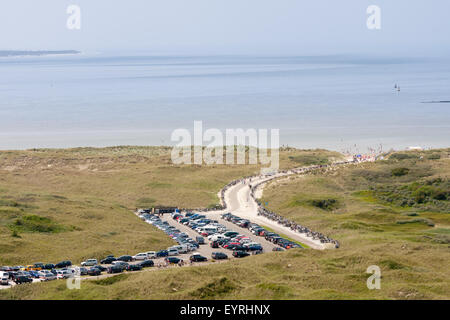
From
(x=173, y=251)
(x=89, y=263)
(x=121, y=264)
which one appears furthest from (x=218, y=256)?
(x=89, y=263)

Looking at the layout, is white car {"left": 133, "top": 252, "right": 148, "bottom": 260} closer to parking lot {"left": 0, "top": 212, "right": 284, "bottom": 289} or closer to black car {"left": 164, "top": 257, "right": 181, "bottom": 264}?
parking lot {"left": 0, "top": 212, "right": 284, "bottom": 289}

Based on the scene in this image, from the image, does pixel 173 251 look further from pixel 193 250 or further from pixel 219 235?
pixel 219 235

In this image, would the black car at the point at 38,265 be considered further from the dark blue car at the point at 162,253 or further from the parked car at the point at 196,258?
the parked car at the point at 196,258

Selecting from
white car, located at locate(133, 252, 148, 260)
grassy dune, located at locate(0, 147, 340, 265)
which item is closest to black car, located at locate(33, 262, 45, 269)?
grassy dune, located at locate(0, 147, 340, 265)

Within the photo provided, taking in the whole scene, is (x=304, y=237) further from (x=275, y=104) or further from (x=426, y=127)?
(x=275, y=104)

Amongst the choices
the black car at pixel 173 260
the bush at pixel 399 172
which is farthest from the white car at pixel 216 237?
the bush at pixel 399 172
